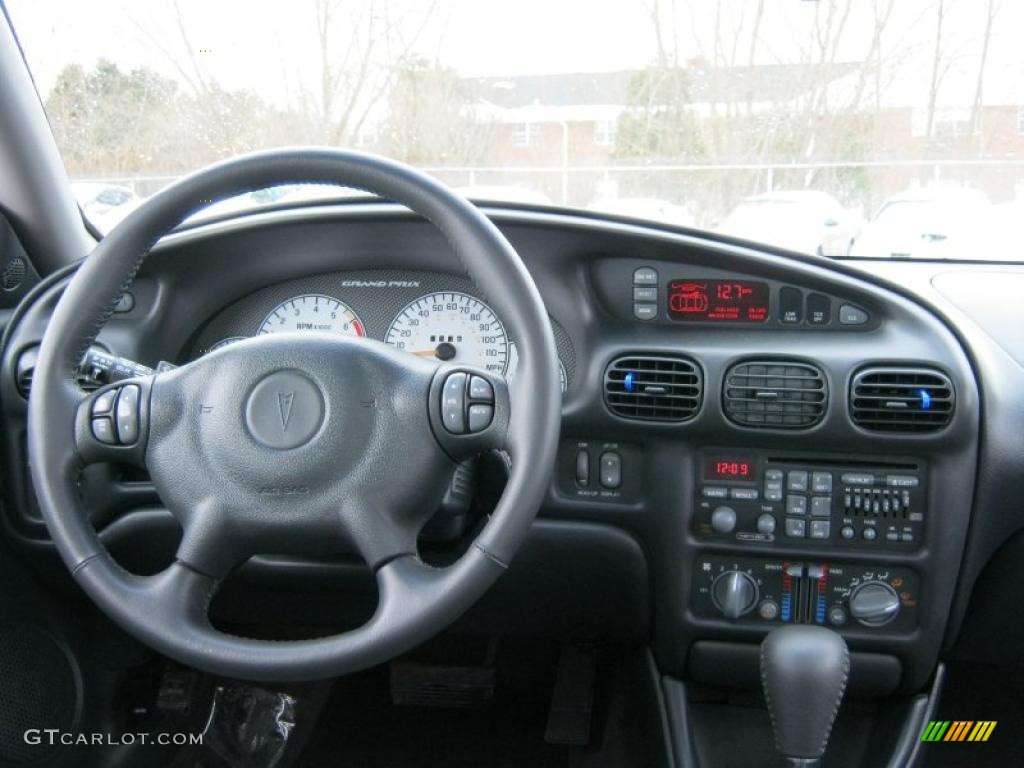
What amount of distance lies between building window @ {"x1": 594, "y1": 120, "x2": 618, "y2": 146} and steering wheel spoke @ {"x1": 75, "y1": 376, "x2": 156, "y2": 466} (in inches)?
47.8

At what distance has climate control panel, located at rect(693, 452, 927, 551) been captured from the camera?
1.90 metres

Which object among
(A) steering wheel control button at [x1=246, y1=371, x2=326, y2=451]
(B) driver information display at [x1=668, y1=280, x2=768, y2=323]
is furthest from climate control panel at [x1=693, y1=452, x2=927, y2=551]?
(A) steering wheel control button at [x1=246, y1=371, x2=326, y2=451]

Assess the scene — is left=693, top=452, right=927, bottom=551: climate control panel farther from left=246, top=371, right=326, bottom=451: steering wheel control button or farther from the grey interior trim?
the grey interior trim

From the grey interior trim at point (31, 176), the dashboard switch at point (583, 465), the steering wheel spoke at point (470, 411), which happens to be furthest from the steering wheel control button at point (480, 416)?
the grey interior trim at point (31, 176)

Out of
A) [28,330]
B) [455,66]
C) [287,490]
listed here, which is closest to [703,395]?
[287,490]

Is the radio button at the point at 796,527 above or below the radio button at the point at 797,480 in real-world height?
below

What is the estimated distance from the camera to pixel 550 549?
6.74 ft

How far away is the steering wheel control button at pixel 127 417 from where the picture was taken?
1477 mm

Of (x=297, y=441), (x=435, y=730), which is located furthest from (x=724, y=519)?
(x=435, y=730)

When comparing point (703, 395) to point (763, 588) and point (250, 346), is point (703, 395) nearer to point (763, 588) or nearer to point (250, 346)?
point (763, 588)

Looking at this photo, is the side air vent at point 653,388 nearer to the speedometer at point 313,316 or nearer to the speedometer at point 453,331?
the speedometer at point 453,331

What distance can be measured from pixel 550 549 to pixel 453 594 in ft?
2.48

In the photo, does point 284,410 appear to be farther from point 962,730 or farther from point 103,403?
point 962,730

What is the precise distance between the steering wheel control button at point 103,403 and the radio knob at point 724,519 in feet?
3.65
